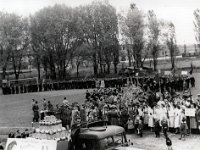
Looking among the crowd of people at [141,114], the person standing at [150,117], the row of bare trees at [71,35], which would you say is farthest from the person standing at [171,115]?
the row of bare trees at [71,35]

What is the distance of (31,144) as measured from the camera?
35.3 feet

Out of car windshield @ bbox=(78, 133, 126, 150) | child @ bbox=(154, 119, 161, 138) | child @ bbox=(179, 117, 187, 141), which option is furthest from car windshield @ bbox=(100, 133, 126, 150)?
child @ bbox=(154, 119, 161, 138)

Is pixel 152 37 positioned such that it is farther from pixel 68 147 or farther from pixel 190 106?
pixel 68 147

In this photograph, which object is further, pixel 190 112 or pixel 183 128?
pixel 190 112

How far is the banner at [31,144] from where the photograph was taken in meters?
10.4

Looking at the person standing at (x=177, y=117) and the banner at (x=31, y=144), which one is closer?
the banner at (x=31, y=144)

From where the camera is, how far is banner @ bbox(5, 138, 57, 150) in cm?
1039

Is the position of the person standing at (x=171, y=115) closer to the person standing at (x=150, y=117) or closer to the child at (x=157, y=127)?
the child at (x=157, y=127)

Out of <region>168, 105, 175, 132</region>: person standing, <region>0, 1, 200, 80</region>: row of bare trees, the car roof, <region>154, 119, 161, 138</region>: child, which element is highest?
<region>0, 1, 200, 80</region>: row of bare trees

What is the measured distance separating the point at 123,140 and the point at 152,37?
5222cm

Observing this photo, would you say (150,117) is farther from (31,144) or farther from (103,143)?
(31,144)

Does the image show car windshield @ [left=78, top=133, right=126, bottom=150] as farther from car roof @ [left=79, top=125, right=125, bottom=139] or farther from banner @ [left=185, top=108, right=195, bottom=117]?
banner @ [left=185, top=108, right=195, bottom=117]

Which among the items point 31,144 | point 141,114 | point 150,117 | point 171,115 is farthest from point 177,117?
point 31,144

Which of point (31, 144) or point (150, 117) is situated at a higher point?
point (31, 144)
